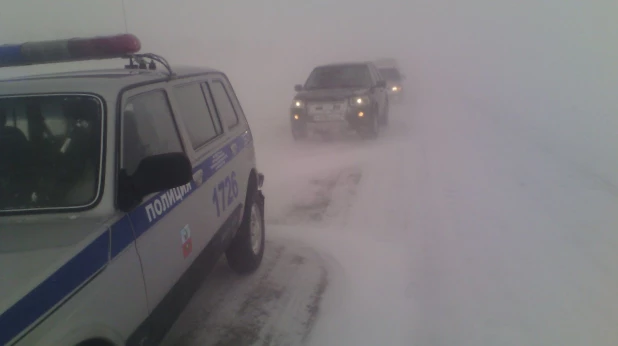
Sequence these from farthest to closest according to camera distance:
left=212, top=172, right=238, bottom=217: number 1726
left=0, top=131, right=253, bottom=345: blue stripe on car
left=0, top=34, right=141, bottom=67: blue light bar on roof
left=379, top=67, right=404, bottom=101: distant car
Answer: left=379, top=67, right=404, bottom=101: distant car, left=212, top=172, right=238, bottom=217: number 1726, left=0, top=34, right=141, bottom=67: blue light bar on roof, left=0, top=131, right=253, bottom=345: blue stripe on car

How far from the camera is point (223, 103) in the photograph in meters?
4.45

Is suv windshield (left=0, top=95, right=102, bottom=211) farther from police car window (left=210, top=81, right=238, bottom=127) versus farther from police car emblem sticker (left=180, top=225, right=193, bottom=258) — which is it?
police car window (left=210, top=81, right=238, bottom=127)

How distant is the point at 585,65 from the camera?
26.2 m

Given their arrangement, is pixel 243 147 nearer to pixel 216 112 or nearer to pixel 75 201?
pixel 216 112

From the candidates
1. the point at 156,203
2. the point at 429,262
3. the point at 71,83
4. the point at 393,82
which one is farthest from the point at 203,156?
the point at 393,82

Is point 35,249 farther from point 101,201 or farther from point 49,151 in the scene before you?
point 49,151

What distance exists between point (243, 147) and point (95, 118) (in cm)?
206

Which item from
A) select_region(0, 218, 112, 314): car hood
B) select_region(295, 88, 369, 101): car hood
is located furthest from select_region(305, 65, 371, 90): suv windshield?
select_region(0, 218, 112, 314): car hood

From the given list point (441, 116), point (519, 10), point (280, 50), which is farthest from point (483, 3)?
point (441, 116)

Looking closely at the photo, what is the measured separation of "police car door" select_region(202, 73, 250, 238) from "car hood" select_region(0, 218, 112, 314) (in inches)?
54.5

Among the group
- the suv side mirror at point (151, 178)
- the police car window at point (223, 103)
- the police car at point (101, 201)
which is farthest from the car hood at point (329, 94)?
the suv side mirror at point (151, 178)

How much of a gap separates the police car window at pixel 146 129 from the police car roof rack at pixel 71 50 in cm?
37

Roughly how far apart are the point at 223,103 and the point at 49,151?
202cm

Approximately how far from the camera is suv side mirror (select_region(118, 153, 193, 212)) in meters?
2.35
